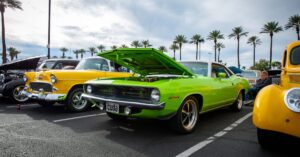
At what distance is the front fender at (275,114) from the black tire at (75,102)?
4520mm

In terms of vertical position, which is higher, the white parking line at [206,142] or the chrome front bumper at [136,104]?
the chrome front bumper at [136,104]

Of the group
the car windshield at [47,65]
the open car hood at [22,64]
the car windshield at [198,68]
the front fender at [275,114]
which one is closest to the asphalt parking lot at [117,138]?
the front fender at [275,114]

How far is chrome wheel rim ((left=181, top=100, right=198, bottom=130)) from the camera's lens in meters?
4.00

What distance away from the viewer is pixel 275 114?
2578 millimetres

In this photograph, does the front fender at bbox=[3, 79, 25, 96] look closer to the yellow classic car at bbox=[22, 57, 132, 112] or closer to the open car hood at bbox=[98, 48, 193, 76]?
the yellow classic car at bbox=[22, 57, 132, 112]

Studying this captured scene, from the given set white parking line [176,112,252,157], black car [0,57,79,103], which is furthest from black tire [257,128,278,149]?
black car [0,57,79,103]

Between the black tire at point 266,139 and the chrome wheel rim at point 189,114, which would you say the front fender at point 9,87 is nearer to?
the chrome wheel rim at point 189,114

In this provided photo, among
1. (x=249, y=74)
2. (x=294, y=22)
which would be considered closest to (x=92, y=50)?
(x=294, y=22)

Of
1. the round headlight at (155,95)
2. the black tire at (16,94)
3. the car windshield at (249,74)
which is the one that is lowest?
the black tire at (16,94)

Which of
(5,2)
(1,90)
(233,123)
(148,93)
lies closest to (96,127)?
(148,93)

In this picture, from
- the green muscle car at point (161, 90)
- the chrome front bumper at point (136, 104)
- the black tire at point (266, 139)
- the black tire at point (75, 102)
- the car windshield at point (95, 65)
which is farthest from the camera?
the car windshield at point (95, 65)

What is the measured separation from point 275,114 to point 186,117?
1.71 meters

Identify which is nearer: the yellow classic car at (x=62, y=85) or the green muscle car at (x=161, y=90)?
the green muscle car at (x=161, y=90)

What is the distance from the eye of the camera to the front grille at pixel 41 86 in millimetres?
5547
